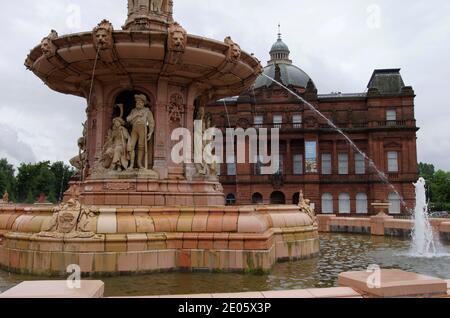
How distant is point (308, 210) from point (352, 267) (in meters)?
3.39

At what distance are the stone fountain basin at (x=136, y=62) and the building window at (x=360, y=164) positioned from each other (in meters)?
45.2

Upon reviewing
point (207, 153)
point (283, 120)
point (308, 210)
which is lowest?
point (308, 210)

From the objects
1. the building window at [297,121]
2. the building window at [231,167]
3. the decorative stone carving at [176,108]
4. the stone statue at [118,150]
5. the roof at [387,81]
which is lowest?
the stone statue at [118,150]

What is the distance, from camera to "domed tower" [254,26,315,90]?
60844mm

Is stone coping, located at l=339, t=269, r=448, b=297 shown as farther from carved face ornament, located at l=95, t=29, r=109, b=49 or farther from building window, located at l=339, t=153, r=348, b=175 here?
building window, located at l=339, t=153, r=348, b=175

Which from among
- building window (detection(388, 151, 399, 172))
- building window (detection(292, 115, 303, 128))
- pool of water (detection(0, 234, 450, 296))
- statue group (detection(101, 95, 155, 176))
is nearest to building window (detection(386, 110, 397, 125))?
building window (detection(388, 151, 399, 172))

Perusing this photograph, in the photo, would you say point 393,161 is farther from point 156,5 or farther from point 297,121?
point 156,5

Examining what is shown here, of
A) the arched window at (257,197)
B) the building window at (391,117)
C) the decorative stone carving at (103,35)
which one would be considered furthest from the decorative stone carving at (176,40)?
the building window at (391,117)

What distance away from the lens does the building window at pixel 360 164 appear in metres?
55.2

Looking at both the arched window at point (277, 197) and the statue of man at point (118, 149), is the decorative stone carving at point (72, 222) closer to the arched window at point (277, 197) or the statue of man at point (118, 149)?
the statue of man at point (118, 149)
